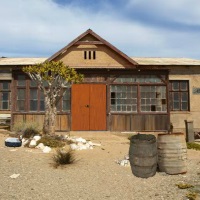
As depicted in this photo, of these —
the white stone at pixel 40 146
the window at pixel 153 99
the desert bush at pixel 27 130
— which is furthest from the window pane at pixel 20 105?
the window at pixel 153 99

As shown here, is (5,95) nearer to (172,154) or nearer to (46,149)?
(46,149)

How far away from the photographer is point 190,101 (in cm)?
1588

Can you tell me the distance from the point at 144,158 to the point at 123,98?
7.54 meters

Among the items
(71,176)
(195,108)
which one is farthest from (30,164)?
(195,108)

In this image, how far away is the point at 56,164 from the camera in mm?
7703

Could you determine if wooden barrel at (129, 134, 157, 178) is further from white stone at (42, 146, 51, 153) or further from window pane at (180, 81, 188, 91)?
window pane at (180, 81, 188, 91)

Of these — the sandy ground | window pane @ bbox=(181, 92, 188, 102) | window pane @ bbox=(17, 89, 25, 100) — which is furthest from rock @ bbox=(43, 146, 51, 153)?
window pane @ bbox=(181, 92, 188, 102)

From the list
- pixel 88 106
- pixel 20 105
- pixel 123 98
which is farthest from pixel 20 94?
pixel 123 98

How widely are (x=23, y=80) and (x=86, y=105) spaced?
3567 millimetres

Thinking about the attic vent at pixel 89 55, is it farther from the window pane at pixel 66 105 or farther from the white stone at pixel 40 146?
the white stone at pixel 40 146

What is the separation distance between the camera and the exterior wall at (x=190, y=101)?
15.9m

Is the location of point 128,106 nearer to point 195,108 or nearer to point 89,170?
point 195,108

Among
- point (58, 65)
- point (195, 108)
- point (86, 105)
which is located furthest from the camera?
point (195, 108)

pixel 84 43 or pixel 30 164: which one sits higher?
pixel 84 43
